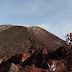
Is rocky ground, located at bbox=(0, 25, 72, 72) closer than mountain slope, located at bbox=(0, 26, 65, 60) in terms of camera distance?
Yes

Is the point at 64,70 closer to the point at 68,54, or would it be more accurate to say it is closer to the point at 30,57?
the point at 68,54

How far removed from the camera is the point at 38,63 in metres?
19.9

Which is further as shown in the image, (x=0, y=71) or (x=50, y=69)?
(x=0, y=71)

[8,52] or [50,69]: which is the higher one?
[8,52]

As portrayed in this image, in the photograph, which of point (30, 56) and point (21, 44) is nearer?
point (30, 56)

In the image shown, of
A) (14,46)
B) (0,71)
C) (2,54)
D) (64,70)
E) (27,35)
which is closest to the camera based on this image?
(64,70)

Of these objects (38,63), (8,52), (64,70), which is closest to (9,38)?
(8,52)

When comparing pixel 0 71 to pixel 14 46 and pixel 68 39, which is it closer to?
pixel 14 46

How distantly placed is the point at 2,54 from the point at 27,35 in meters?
10.8

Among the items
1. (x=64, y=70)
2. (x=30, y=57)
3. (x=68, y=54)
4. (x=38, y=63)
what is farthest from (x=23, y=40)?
(x=64, y=70)

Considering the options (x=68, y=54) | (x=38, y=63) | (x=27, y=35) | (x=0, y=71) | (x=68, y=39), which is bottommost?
(x=0, y=71)

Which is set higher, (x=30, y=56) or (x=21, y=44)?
(x=21, y=44)

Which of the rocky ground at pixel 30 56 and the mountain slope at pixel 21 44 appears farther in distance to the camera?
the mountain slope at pixel 21 44

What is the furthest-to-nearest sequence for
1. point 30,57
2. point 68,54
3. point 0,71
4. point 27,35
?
point 27,35
point 30,57
point 0,71
point 68,54
